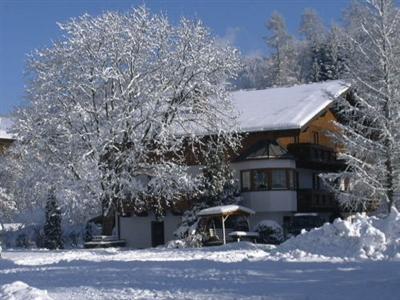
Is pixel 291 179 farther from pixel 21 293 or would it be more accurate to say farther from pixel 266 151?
pixel 21 293

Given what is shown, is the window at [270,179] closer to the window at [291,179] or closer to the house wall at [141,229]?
the window at [291,179]

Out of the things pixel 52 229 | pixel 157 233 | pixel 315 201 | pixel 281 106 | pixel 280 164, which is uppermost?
pixel 281 106

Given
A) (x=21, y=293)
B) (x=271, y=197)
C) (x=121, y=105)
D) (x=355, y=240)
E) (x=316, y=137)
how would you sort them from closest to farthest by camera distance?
(x=21, y=293) < (x=355, y=240) < (x=121, y=105) < (x=271, y=197) < (x=316, y=137)

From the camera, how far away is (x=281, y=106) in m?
44.4

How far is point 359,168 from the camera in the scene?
98.3ft

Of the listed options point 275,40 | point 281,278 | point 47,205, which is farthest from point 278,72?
point 281,278

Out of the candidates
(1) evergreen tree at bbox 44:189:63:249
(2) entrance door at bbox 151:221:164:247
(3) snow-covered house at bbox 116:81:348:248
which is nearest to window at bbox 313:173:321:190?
(3) snow-covered house at bbox 116:81:348:248

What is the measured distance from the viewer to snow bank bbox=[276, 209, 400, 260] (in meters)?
21.0

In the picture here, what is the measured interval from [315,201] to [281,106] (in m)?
6.53

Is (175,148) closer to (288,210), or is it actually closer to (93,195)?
(93,195)

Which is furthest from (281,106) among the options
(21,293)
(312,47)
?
(312,47)

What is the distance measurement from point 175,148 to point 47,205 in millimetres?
8669

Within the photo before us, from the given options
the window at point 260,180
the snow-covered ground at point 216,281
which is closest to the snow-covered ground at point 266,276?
the snow-covered ground at point 216,281

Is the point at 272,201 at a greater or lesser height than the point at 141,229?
greater
